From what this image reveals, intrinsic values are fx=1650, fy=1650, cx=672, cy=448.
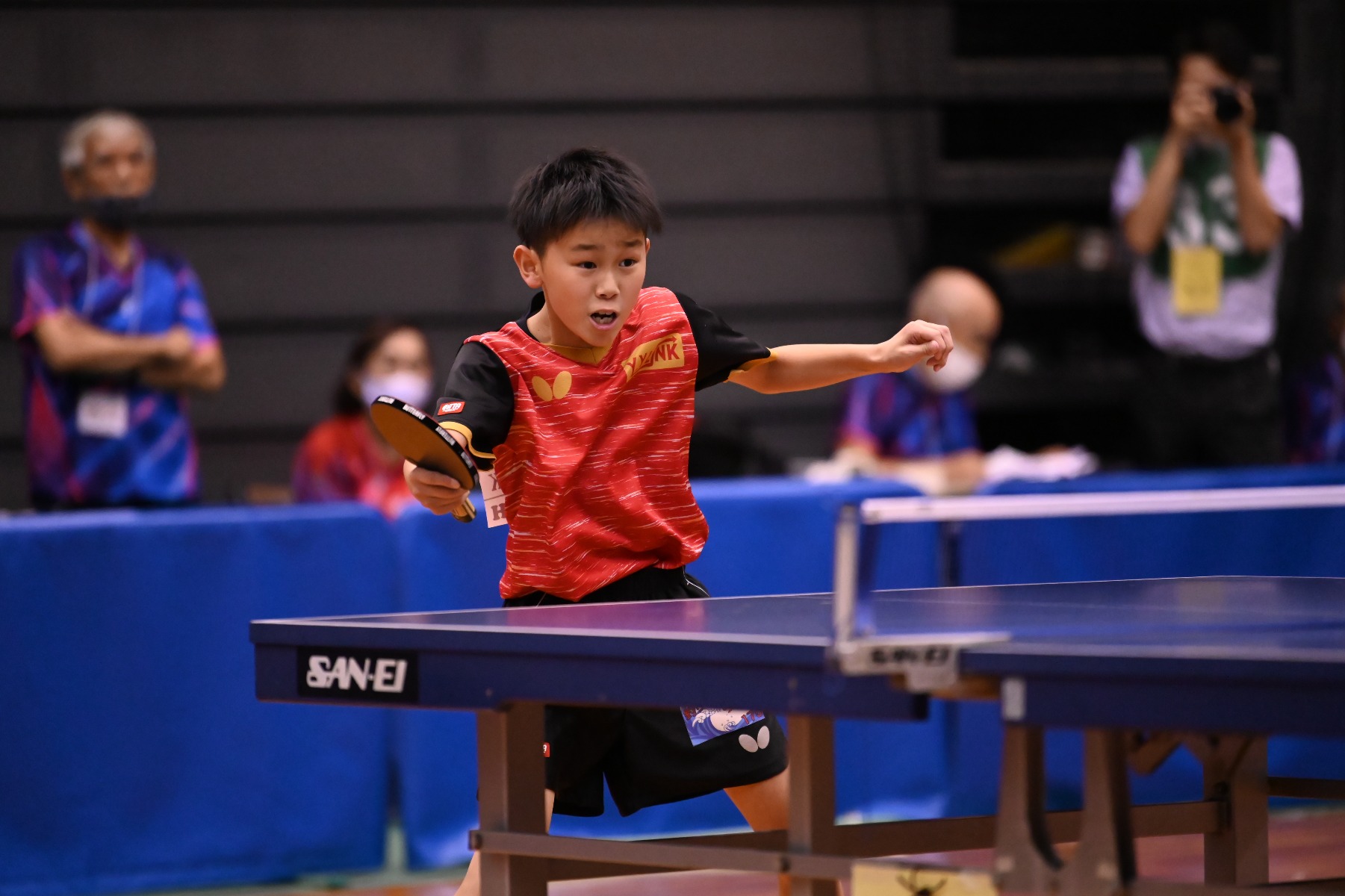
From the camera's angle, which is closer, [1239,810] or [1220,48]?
[1239,810]

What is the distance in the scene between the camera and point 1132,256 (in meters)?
6.09

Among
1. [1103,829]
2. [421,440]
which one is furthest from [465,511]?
[1103,829]

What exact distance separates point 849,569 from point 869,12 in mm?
6276

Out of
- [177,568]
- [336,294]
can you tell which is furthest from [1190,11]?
[177,568]

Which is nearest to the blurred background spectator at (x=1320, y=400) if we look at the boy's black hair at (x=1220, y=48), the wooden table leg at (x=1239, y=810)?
the boy's black hair at (x=1220, y=48)

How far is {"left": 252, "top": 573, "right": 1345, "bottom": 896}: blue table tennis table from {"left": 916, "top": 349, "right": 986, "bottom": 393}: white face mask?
10.0 feet

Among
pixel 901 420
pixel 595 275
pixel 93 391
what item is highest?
pixel 595 275

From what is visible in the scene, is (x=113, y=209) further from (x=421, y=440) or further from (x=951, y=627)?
(x=951, y=627)

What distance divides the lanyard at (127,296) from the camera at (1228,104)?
11.7 ft

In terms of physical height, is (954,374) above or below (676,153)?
below

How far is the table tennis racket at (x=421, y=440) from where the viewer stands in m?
2.30

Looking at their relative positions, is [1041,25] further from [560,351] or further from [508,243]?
[560,351]

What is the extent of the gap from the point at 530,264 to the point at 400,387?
2855 millimetres

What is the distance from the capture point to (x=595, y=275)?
8.80 ft
